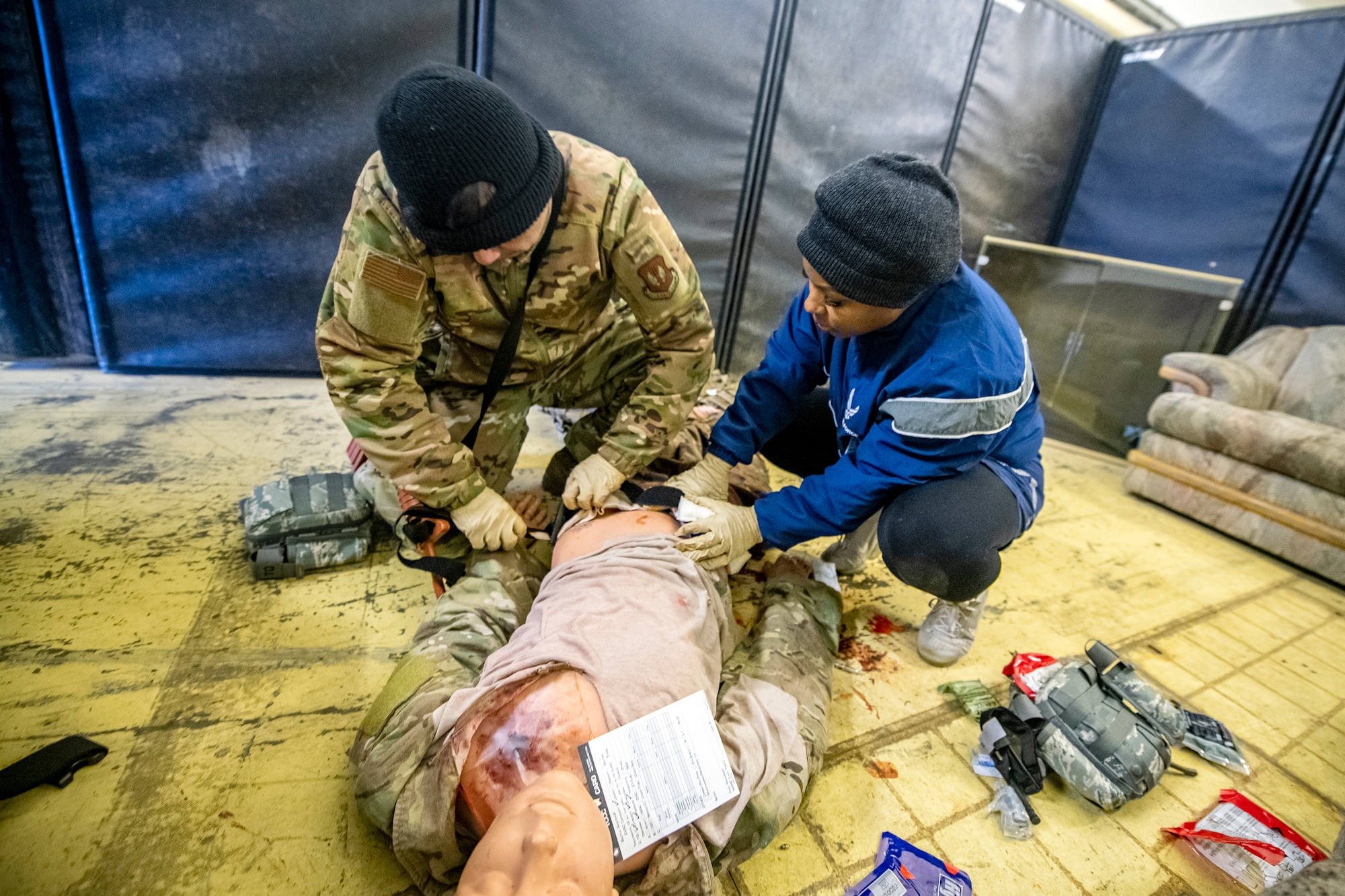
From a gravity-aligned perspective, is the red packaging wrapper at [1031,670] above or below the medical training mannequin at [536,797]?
below

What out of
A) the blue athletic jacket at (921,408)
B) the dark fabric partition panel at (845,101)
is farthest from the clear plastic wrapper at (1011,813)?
the dark fabric partition panel at (845,101)

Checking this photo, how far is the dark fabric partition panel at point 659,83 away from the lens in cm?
275

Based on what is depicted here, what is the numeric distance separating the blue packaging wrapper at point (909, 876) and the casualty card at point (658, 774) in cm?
34

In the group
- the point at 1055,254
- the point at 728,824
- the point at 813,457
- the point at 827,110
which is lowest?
the point at 728,824

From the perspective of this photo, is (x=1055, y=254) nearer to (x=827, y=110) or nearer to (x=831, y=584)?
(x=827, y=110)

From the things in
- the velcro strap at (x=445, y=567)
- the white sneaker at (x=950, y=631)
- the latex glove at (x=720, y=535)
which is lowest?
the white sneaker at (x=950, y=631)

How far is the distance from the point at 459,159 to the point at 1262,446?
3.30m

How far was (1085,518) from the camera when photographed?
9.04 ft

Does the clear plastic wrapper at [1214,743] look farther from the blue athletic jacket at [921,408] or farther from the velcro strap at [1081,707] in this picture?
the blue athletic jacket at [921,408]

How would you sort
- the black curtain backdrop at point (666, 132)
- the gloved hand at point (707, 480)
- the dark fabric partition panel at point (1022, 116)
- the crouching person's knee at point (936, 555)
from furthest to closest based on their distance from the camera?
the dark fabric partition panel at point (1022, 116) < the black curtain backdrop at point (666, 132) < the gloved hand at point (707, 480) < the crouching person's knee at point (936, 555)

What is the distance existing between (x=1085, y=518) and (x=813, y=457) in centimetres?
153

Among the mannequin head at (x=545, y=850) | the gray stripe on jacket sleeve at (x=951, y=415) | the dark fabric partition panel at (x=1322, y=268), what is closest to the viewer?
the mannequin head at (x=545, y=850)

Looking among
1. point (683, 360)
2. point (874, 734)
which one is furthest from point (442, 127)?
point (874, 734)

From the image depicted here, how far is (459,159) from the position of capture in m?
1.12
